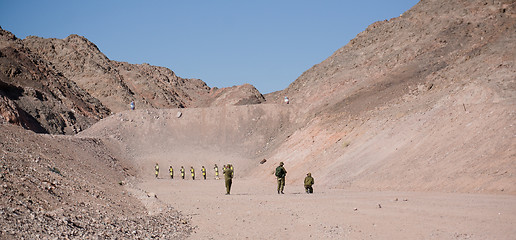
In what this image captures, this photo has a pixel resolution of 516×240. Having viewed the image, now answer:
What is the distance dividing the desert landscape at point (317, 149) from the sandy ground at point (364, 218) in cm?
6

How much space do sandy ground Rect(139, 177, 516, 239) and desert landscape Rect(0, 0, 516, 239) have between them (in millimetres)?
59

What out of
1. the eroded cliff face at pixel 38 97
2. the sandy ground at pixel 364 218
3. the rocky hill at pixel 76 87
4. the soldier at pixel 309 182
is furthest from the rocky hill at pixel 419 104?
the rocky hill at pixel 76 87

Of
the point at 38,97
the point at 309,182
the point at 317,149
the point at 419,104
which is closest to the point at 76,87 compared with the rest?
the point at 38,97

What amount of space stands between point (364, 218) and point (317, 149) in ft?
74.6

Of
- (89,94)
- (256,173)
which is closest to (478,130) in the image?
(256,173)

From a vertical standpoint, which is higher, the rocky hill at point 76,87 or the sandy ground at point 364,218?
the rocky hill at point 76,87

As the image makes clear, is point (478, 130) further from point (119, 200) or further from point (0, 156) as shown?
point (0, 156)

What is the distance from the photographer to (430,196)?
17922mm

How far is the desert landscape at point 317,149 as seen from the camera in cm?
1299

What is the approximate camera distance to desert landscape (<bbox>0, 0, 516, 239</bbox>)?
12992 millimetres

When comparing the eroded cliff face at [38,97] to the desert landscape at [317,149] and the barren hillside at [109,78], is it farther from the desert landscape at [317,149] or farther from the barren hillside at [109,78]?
the barren hillside at [109,78]

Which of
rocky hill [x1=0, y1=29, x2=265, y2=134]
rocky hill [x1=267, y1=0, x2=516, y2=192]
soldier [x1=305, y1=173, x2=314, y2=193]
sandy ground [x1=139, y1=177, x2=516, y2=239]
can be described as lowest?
sandy ground [x1=139, y1=177, x2=516, y2=239]

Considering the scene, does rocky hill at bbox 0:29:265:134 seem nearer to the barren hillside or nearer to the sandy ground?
the barren hillside

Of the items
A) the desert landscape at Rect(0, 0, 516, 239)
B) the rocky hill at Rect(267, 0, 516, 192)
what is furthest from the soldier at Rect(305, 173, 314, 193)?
the rocky hill at Rect(267, 0, 516, 192)
